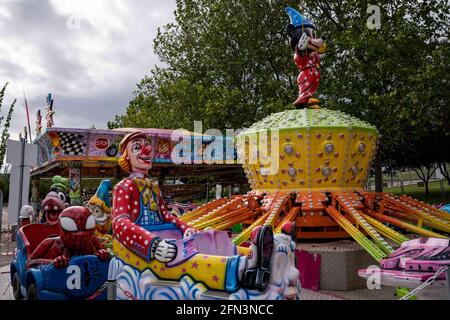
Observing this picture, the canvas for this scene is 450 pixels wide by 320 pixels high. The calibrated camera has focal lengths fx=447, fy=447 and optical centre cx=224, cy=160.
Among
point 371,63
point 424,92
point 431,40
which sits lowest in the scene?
point 424,92

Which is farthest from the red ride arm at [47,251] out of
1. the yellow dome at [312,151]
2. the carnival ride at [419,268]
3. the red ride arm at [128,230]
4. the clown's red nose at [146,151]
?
the yellow dome at [312,151]

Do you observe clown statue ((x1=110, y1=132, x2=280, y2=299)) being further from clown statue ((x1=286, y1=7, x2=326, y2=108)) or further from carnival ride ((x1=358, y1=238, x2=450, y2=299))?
clown statue ((x1=286, y1=7, x2=326, y2=108))

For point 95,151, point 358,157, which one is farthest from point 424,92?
point 95,151

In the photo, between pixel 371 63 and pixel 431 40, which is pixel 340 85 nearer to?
pixel 371 63

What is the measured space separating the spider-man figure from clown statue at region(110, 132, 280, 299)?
1.79 feet

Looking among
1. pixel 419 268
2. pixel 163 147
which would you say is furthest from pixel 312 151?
pixel 163 147

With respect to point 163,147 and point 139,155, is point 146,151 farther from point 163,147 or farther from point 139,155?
point 163,147

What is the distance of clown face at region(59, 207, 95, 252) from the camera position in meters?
4.66

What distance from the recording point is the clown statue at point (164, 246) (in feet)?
11.2

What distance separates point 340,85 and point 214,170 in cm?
563

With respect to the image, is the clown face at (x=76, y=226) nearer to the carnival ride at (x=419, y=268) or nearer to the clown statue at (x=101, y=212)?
the clown statue at (x=101, y=212)

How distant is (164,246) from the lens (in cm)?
387

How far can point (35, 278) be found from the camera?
4.72 m
